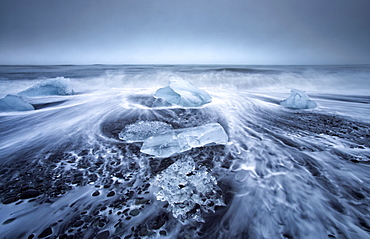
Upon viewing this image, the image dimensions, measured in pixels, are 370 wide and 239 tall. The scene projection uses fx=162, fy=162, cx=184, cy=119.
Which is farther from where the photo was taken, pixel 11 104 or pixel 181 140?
pixel 11 104

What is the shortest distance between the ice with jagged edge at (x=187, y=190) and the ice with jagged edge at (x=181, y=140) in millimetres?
309

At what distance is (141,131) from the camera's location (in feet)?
8.84

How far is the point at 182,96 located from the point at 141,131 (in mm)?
1975

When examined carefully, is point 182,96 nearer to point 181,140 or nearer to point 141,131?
point 141,131

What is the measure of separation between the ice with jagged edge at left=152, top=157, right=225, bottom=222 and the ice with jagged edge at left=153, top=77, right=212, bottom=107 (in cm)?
280

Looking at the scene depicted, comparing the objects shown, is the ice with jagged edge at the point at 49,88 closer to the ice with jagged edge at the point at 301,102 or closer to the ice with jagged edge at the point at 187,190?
the ice with jagged edge at the point at 187,190

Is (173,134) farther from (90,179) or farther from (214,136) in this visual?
(90,179)

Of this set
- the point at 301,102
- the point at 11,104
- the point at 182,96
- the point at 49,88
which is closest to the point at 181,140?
the point at 182,96

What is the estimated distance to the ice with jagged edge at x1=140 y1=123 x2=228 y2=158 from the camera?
2080mm

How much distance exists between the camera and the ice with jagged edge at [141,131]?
2.50m

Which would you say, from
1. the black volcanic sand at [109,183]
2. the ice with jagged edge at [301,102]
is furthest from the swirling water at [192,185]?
the ice with jagged edge at [301,102]

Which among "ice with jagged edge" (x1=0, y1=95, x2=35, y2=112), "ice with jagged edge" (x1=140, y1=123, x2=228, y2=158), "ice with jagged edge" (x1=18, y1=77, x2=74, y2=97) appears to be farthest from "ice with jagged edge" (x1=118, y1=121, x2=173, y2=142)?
"ice with jagged edge" (x1=18, y1=77, x2=74, y2=97)

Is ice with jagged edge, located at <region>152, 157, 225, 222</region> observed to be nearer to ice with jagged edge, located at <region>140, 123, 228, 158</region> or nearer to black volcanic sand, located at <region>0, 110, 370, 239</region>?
black volcanic sand, located at <region>0, 110, 370, 239</region>

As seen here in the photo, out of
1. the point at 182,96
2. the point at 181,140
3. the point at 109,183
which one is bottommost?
the point at 109,183
